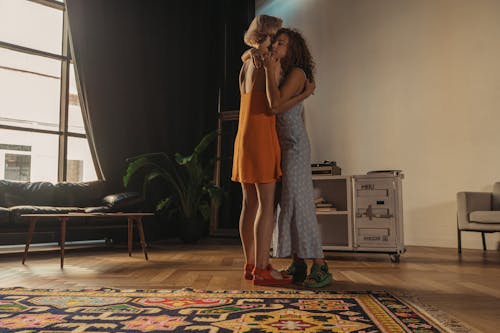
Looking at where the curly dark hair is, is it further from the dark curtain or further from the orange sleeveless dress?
the dark curtain

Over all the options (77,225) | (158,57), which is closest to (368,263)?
(77,225)

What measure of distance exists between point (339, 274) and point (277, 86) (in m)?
1.09

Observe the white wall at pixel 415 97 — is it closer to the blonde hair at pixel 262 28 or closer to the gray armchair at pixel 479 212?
the gray armchair at pixel 479 212

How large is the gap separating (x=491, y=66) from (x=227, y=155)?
→ 2969 mm

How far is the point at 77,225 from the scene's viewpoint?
3752 mm

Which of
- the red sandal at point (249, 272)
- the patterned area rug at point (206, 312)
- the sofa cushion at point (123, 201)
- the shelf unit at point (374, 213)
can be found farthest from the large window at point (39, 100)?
the red sandal at point (249, 272)

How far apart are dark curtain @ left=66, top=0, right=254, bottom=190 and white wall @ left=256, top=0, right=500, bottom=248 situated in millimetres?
1197

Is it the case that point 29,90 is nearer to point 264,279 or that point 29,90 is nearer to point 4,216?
point 4,216

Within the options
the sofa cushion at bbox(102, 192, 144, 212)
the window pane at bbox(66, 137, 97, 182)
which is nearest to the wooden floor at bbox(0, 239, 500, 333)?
the sofa cushion at bbox(102, 192, 144, 212)

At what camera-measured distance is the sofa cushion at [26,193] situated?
398cm

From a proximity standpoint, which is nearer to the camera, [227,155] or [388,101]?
[388,101]

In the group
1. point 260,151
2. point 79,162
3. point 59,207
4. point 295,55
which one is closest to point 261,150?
point 260,151

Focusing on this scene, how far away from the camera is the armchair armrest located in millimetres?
3582

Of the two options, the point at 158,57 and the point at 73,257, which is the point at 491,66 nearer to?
the point at 158,57
